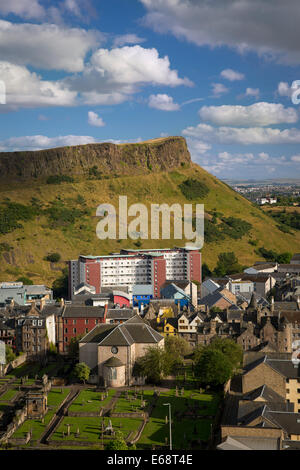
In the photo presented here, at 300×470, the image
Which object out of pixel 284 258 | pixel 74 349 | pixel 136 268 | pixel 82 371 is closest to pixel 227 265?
pixel 284 258

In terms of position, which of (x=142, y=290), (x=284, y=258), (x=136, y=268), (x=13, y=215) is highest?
(x=13, y=215)

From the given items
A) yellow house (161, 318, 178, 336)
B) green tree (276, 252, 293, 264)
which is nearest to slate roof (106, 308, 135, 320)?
yellow house (161, 318, 178, 336)

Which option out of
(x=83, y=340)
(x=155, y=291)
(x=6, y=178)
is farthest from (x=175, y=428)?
(x=6, y=178)

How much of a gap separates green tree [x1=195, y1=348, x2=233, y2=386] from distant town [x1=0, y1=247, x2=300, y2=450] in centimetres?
13

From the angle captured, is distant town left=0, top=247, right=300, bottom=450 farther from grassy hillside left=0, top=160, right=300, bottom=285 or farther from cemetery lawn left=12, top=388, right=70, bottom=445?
grassy hillside left=0, top=160, right=300, bottom=285

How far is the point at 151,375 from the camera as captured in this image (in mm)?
59062

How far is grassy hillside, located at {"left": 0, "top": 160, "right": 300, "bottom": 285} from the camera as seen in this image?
14112cm

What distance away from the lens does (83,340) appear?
6334cm

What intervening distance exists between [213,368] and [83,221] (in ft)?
372

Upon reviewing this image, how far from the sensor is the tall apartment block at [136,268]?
118125 mm

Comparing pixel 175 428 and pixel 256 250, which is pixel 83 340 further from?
pixel 256 250

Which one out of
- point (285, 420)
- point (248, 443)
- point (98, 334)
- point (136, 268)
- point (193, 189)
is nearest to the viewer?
point (248, 443)

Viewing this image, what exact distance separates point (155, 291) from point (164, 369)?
6054cm

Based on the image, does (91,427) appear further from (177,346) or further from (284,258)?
(284,258)
